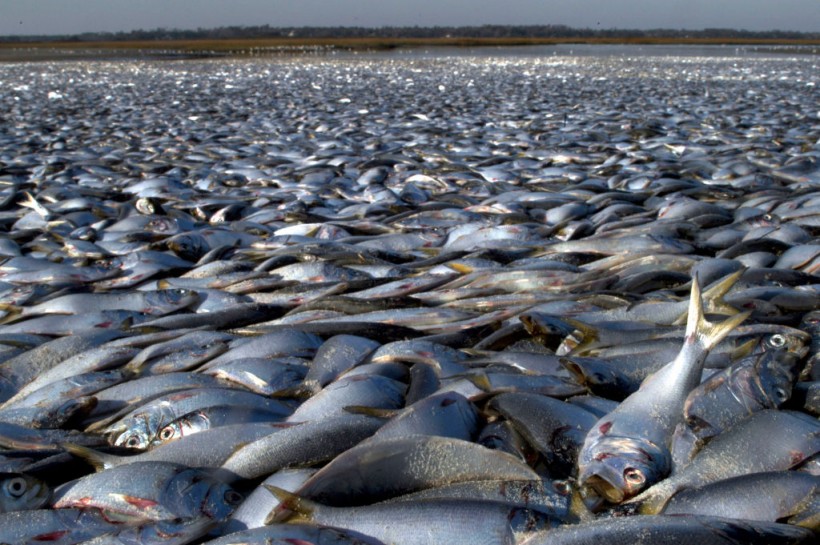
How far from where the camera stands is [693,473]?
2.21 m

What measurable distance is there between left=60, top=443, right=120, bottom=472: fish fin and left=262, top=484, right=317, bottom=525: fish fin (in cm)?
80

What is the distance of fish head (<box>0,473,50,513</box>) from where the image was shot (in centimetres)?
232

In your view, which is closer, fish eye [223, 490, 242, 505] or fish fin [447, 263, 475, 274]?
fish eye [223, 490, 242, 505]

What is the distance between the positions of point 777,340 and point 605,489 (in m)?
1.36

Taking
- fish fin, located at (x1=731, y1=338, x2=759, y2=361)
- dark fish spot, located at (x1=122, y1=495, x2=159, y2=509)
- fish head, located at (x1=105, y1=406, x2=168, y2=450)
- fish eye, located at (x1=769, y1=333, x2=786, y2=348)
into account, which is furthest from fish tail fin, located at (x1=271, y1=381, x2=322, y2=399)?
fish eye, located at (x1=769, y1=333, x2=786, y2=348)

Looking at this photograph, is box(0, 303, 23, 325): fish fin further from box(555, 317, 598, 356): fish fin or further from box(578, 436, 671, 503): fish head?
box(578, 436, 671, 503): fish head

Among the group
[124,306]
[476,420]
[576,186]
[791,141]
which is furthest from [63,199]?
[791,141]

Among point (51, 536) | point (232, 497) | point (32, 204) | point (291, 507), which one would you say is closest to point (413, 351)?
point (232, 497)

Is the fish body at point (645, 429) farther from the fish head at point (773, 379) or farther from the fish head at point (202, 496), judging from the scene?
the fish head at point (202, 496)

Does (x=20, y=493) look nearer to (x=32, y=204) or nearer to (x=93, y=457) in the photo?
(x=93, y=457)

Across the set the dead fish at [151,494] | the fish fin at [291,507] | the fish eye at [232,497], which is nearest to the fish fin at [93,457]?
the dead fish at [151,494]

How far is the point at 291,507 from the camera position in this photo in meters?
2.10

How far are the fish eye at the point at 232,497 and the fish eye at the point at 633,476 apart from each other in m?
1.16

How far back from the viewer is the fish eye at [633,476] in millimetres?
2176
